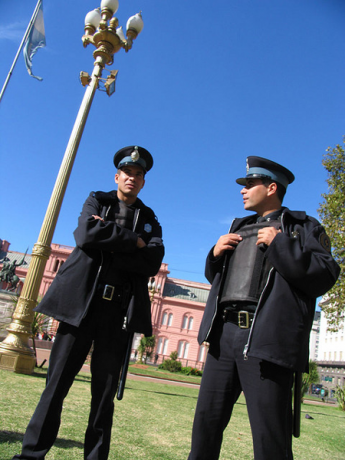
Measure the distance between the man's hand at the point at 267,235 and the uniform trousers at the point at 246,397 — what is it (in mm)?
548

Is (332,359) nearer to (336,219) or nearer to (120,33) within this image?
(336,219)

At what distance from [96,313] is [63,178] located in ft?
24.4

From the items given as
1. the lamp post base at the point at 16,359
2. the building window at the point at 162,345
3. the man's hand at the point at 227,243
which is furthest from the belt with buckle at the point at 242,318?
the building window at the point at 162,345

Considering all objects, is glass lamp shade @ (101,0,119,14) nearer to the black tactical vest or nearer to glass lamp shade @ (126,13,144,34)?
glass lamp shade @ (126,13,144,34)

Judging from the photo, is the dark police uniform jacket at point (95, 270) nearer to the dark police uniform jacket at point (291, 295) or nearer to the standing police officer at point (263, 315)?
the standing police officer at point (263, 315)

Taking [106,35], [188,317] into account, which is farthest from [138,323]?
[188,317]

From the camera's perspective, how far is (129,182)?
2.99m

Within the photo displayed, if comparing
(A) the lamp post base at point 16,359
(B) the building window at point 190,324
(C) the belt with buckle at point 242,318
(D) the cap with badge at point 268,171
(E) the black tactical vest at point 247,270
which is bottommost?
(A) the lamp post base at point 16,359

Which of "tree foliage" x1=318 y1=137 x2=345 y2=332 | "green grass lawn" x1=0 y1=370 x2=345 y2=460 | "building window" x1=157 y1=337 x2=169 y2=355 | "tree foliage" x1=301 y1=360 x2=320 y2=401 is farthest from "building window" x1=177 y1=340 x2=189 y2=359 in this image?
"green grass lawn" x1=0 y1=370 x2=345 y2=460

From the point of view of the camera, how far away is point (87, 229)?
2.58 m

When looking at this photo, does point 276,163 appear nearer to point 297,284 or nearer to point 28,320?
point 297,284

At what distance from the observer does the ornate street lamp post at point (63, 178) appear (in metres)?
8.93

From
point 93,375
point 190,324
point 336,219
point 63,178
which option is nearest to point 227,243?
point 93,375

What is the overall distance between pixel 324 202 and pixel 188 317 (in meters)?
43.4
